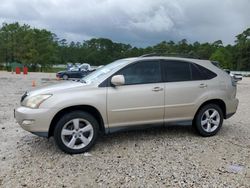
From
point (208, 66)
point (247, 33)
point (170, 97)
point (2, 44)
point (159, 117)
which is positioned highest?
point (247, 33)

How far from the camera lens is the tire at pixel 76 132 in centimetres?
460

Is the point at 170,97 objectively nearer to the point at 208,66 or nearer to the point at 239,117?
the point at 208,66

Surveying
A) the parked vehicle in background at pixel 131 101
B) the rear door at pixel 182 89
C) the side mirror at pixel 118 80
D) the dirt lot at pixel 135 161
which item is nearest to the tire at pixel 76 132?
the parked vehicle in background at pixel 131 101

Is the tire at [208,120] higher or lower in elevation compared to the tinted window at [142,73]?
lower

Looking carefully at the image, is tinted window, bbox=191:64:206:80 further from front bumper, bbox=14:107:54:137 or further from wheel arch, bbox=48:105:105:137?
front bumper, bbox=14:107:54:137

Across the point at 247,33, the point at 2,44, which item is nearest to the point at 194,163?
the point at 2,44

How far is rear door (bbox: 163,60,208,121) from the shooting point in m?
5.33

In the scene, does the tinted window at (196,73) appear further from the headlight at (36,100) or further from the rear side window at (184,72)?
the headlight at (36,100)

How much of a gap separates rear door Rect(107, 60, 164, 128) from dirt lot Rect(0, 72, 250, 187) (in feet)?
1.71

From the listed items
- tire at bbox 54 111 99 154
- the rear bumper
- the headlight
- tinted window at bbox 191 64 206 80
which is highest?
tinted window at bbox 191 64 206 80

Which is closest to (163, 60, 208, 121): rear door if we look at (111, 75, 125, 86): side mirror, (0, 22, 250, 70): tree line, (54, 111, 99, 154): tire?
(111, 75, 125, 86): side mirror

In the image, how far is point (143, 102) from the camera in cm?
507

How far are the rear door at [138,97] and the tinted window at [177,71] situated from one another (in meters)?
0.18

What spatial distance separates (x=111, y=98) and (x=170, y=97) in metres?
1.18
